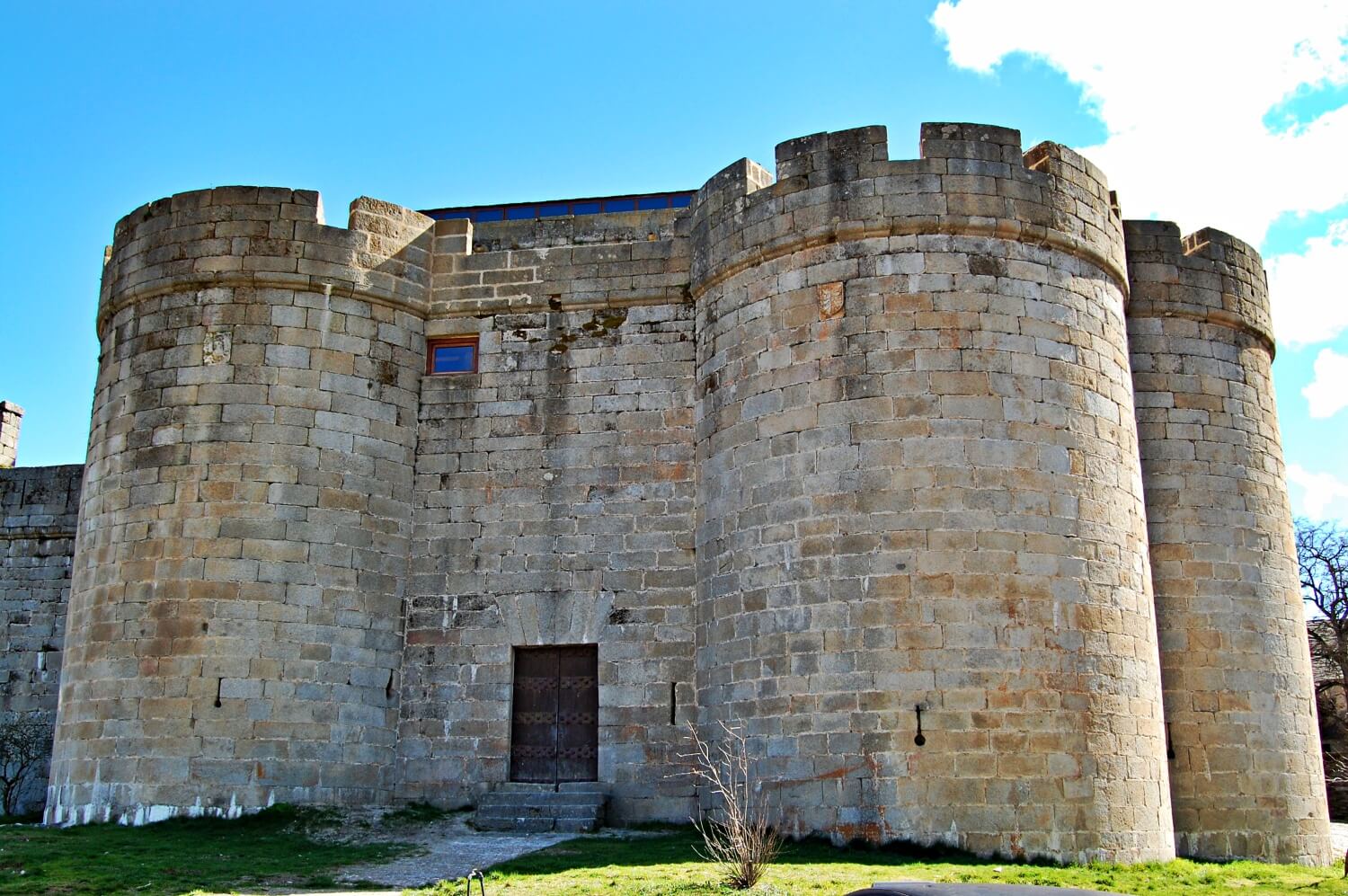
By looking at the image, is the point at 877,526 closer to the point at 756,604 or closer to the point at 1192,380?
the point at 756,604

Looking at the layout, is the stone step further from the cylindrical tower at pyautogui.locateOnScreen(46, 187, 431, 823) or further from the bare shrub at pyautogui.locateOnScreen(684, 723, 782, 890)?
the cylindrical tower at pyautogui.locateOnScreen(46, 187, 431, 823)

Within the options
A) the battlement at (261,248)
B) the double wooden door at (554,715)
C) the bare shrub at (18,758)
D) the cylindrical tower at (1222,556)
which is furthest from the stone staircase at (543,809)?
the bare shrub at (18,758)

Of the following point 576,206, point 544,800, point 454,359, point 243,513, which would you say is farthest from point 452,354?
point 576,206

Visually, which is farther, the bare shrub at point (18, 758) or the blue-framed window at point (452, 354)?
the bare shrub at point (18, 758)

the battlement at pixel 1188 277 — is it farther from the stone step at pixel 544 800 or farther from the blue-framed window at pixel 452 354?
the stone step at pixel 544 800

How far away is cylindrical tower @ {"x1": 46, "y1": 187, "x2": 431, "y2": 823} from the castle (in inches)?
1.8

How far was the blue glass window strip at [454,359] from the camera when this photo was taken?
15.9 m

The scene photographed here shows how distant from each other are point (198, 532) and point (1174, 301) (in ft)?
39.6

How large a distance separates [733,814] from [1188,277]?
9.79 m

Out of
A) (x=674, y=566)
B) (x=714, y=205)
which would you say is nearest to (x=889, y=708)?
(x=674, y=566)

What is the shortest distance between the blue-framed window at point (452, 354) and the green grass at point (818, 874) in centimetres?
612

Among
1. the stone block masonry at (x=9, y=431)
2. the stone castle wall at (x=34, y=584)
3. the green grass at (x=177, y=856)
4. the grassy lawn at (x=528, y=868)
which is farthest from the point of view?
the stone block masonry at (x=9, y=431)

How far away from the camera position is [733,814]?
34.6 ft

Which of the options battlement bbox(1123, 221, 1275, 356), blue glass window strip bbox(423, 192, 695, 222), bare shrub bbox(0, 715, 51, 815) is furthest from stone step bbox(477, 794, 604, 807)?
blue glass window strip bbox(423, 192, 695, 222)
